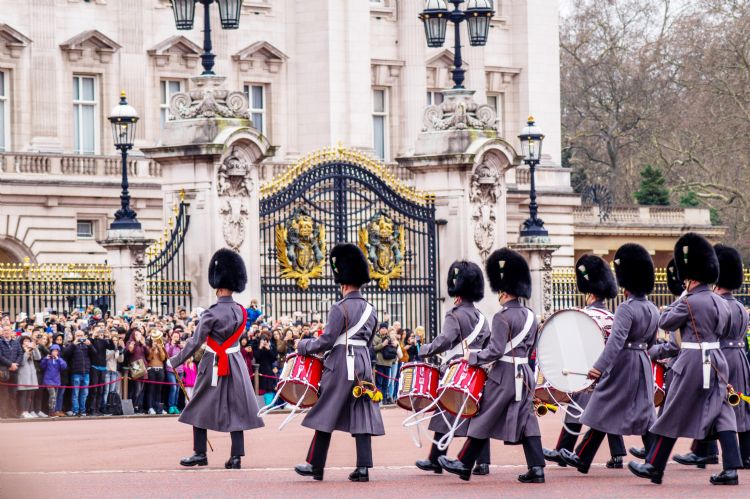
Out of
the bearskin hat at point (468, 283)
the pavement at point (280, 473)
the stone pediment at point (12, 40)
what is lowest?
the pavement at point (280, 473)

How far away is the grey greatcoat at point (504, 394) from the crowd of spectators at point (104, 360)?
340 inches

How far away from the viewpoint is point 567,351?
15.5 meters

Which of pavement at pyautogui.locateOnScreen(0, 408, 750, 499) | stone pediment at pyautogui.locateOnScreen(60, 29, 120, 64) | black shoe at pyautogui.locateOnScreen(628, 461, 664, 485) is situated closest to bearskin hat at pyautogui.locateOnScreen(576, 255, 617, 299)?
pavement at pyautogui.locateOnScreen(0, 408, 750, 499)

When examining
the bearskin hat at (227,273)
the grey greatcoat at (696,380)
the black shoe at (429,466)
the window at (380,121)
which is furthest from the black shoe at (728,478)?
the window at (380,121)

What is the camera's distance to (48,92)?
43.8 metres

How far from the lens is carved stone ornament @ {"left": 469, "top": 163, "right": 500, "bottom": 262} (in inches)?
1099

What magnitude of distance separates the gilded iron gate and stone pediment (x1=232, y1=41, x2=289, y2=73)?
1883 centimetres

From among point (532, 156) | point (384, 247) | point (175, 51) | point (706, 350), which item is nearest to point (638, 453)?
point (706, 350)

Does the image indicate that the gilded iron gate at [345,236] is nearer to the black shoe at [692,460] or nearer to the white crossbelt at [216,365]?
the white crossbelt at [216,365]

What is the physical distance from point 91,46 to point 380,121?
8.54m

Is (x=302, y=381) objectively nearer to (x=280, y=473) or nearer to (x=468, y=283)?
(x=280, y=473)

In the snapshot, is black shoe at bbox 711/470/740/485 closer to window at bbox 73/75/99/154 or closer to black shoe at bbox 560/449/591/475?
black shoe at bbox 560/449/591/475

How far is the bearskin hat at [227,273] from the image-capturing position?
53.8 feet

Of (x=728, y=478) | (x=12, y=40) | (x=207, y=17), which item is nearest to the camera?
(x=728, y=478)
